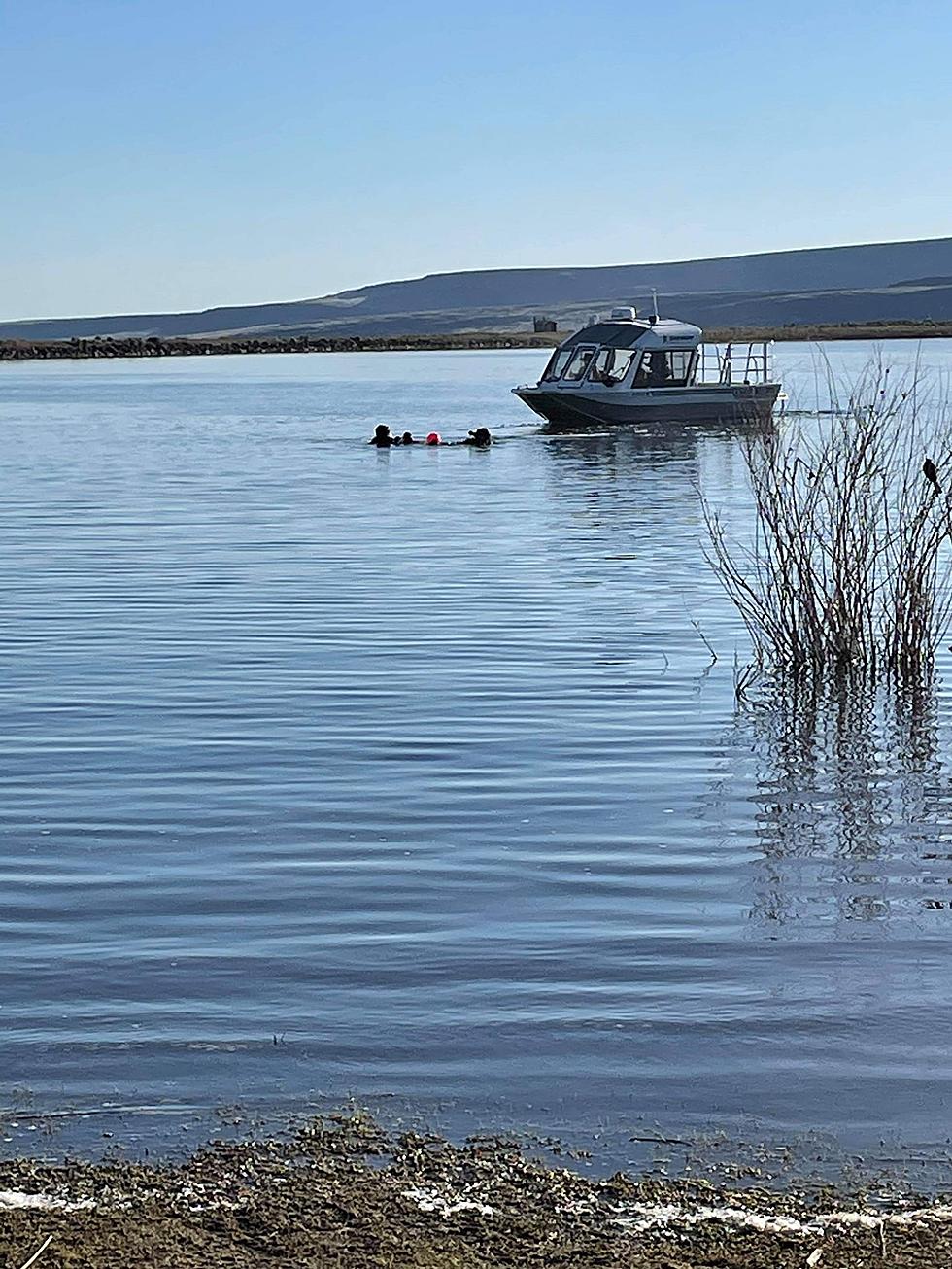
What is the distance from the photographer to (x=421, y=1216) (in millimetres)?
5094

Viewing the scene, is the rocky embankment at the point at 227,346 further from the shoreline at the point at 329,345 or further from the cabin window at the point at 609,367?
the cabin window at the point at 609,367

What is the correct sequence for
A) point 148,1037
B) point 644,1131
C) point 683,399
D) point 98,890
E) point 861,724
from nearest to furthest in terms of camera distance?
1. point 644,1131
2. point 148,1037
3. point 98,890
4. point 861,724
5. point 683,399

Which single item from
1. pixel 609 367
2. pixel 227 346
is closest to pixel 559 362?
pixel 609 367

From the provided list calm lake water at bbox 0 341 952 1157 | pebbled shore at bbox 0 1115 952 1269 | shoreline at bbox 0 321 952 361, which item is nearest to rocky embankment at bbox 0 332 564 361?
shoreline at bbox 0 321 952 361

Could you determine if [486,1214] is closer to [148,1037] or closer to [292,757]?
[148,1037]

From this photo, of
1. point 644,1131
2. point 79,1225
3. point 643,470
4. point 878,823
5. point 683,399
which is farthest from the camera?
point 683,399

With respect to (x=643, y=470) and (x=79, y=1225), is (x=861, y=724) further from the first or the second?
(x=643, y=470)

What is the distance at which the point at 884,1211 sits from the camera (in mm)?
5141

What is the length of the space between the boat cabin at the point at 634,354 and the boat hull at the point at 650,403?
43 centimetres

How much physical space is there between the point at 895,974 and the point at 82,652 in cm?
1002

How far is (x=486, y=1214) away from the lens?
16.8 feet

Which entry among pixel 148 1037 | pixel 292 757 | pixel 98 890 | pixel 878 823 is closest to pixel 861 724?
pixel 878 823

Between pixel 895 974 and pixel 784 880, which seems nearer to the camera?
pixel 895 974

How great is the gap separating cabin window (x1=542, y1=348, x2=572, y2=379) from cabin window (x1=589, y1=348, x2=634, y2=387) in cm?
105
